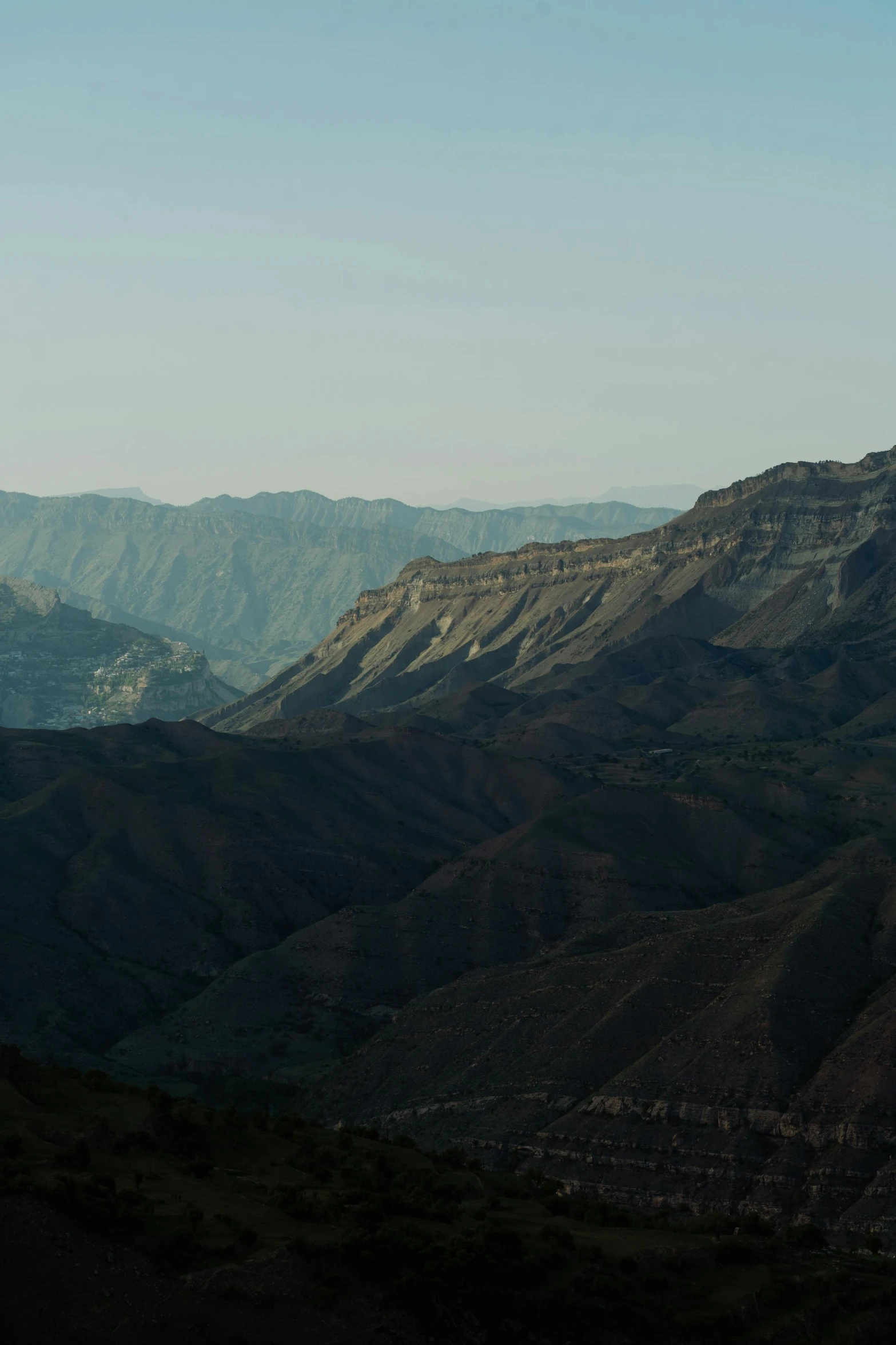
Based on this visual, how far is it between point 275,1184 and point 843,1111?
40.2 m

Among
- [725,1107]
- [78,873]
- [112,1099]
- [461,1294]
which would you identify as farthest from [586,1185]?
[78,873]

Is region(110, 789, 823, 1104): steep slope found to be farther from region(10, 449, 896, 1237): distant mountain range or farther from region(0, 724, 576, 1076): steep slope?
region(0, 724, 576, 1076): steep slope

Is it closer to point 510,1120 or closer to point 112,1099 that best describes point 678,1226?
point 112,1099

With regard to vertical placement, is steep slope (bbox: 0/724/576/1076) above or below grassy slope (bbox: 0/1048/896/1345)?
below

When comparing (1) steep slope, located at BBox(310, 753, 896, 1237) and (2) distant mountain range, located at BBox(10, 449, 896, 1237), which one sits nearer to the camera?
(1) steep slope, located at BBox(310, 753, 896, 1237)

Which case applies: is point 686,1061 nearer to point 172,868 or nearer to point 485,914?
point 485,914

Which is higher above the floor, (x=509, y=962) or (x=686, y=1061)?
(x=686, y=1061)

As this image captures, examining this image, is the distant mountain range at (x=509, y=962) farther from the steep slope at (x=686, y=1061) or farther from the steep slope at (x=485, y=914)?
the steep slope at (x=485, y=914)

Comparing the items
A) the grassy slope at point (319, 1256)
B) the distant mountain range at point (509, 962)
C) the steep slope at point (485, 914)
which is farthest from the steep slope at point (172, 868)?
the grassy slope at point (319, 1256)

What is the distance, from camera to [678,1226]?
219 feet

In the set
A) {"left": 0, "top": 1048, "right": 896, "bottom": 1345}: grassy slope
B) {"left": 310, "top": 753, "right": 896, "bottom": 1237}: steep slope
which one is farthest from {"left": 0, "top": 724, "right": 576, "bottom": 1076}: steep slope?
{"left": 0, "top": 1048, "right": 896, "bottom": 1345}: grassy slope

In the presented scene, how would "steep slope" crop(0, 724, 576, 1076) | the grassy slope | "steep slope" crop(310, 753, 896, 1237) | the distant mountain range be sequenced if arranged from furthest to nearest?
"steep slope" crop(0, 724, 576, 1076)
the distant mountain range
"steep slope" crop(310, 753, 896, 1237)
the grassy slope

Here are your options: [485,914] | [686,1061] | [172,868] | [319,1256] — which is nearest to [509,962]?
[485,914]

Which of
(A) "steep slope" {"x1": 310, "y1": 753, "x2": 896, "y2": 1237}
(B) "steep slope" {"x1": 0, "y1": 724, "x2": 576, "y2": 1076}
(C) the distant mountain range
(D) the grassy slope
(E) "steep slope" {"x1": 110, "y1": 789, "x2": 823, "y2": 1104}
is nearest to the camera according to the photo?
(D) the grassy slope
